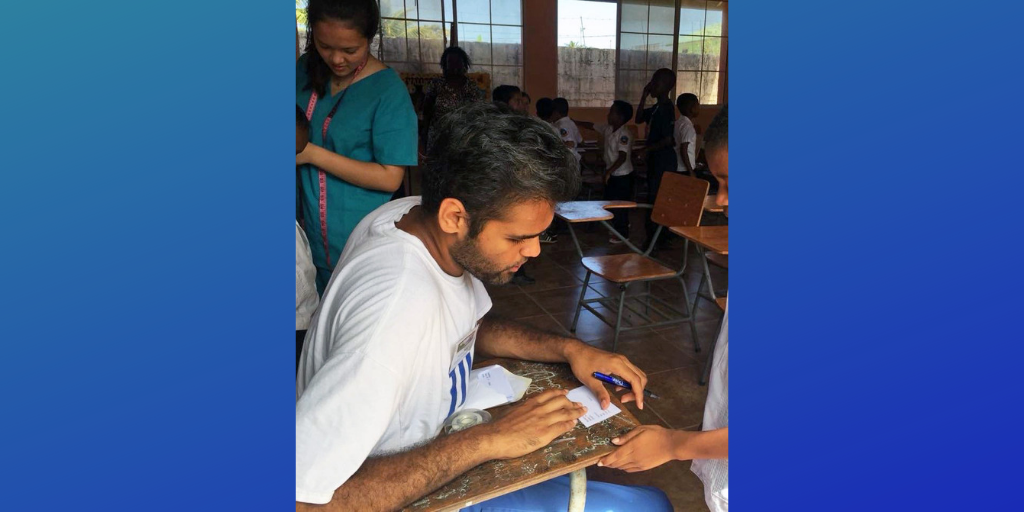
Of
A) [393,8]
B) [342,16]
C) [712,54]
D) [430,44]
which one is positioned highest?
[393,8]

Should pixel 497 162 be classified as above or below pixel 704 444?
above

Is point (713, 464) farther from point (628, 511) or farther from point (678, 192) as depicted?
point (678, 192)

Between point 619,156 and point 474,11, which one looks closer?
point 619,156

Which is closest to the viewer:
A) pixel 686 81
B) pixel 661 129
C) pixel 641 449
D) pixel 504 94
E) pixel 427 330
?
pixel 427 330

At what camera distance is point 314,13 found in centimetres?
161

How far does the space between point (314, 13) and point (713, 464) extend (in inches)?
54.6

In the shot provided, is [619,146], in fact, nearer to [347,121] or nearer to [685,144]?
[685,144]

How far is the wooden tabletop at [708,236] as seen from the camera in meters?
3.01

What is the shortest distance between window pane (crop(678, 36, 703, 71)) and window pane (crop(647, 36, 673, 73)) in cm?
25

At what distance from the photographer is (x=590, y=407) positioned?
131 cm

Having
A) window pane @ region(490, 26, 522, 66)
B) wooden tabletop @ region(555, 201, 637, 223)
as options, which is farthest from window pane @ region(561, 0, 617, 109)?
wooden tabletop @ region(555, 201, 637, 223)

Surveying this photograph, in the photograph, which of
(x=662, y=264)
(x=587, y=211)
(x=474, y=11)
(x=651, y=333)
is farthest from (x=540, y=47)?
(x=651, y=333)

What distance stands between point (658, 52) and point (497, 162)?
9.96 meters

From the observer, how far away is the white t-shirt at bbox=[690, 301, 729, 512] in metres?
1.35
